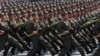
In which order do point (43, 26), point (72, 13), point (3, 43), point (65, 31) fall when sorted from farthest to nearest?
1. point (72, 13)
2. point (43, 26)
3. point (3, 43)
4. point (65, 31)

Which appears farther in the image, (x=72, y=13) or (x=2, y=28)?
(x=72, y=13)

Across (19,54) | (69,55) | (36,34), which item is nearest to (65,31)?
(36,34)

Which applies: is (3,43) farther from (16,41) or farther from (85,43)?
(85,43)

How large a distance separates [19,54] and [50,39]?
190cm

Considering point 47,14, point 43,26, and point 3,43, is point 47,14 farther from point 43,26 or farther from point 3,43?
point 3,43

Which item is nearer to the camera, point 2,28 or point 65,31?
point 65,31

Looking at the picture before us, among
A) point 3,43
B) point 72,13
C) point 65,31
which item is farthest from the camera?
point 72,13

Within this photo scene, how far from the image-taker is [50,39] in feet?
50.1

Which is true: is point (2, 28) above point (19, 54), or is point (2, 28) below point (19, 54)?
above

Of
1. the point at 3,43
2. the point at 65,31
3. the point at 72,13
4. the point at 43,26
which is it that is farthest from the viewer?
the point at 72,13

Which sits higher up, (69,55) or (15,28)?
(15,28)

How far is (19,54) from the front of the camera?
16.5 metres

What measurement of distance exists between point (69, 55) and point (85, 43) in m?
0.76

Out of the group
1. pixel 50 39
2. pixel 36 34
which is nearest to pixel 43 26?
pixel 50 39
